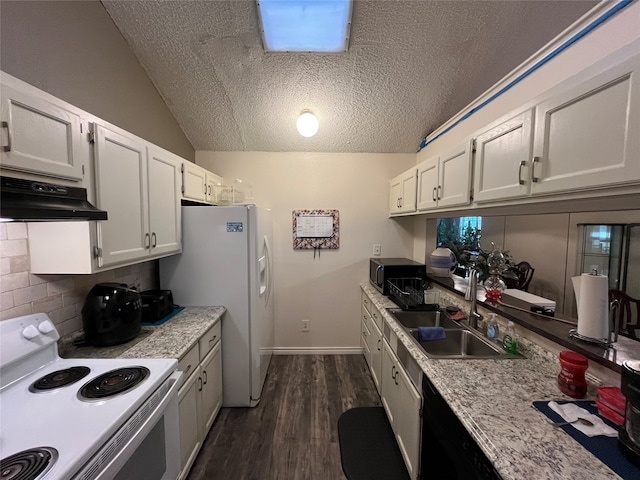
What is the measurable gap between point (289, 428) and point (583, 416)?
185cm

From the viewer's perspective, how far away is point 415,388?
1.49 meters

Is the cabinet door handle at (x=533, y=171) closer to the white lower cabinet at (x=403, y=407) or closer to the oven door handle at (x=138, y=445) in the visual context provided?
the white lower cabinet at (x=403, y=407)

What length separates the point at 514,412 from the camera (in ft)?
3.30

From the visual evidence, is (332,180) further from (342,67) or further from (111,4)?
(111,4)

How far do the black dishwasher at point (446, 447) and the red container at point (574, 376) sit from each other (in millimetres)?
480

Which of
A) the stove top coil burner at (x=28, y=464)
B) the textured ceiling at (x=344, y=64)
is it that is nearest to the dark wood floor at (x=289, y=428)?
the stove top coil burner at (x=28, y=464)

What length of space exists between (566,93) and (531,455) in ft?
4.01

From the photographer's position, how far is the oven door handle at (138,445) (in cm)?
84

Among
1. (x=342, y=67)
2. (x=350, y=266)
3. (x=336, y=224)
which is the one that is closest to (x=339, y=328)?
(x=350, y=266)

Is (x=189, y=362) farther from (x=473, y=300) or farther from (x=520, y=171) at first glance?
(x=520, y=171)

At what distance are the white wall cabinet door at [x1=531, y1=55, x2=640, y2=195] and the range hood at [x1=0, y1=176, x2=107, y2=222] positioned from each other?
185cm

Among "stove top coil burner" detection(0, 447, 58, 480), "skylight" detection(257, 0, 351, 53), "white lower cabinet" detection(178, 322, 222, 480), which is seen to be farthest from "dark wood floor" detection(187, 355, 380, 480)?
"skylight" detection(257, 0, 351, 53)

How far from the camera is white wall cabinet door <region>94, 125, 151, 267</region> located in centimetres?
138

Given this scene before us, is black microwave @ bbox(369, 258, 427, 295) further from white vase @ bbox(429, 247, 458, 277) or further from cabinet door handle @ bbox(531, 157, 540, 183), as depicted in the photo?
cabinet door handle @ bbox(531, 157, 540, 183)
